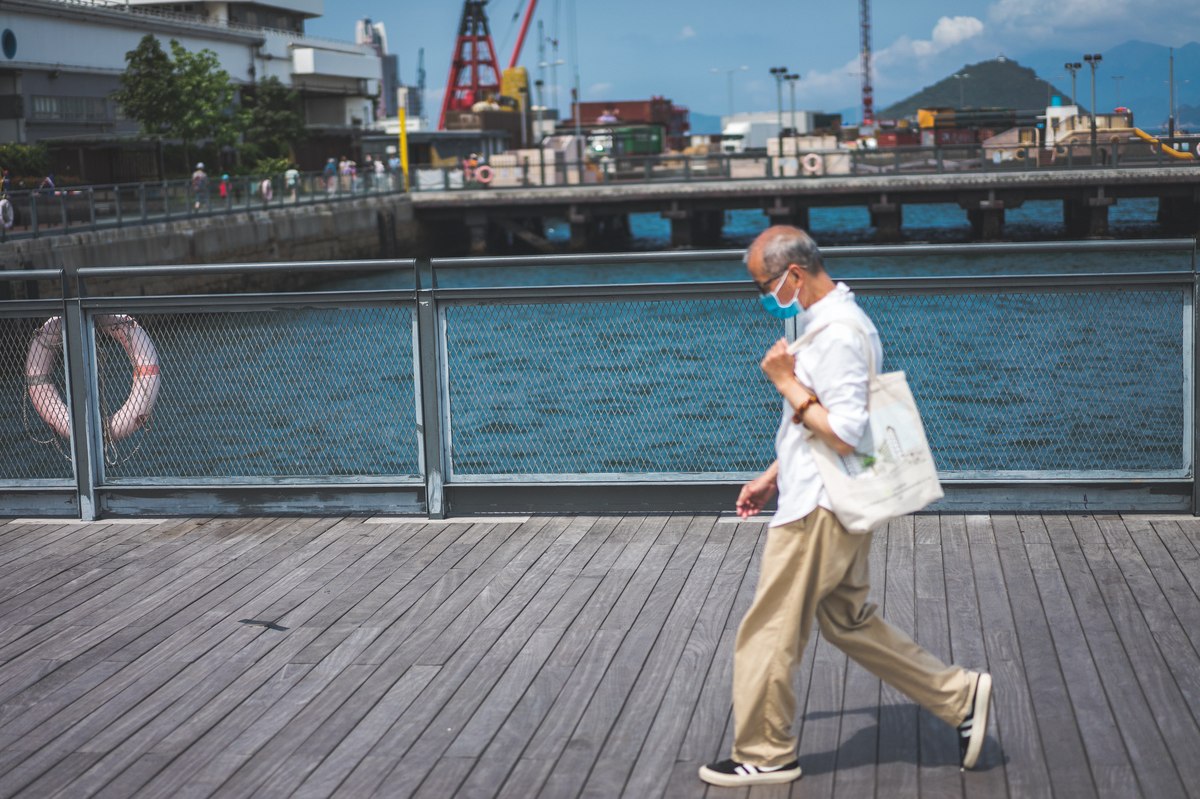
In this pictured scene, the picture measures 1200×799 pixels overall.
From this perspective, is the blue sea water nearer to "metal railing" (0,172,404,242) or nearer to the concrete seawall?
the concrete seawall

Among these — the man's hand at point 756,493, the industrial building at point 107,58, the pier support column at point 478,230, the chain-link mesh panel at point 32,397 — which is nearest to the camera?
the man's hand at point 756,493

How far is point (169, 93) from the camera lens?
57.1 meters

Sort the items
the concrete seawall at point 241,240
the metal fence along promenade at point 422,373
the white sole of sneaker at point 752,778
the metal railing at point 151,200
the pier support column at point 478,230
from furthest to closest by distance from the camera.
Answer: the pier support column at point 478,230 < the concrete seawall at point 241,240 < the metal railing at point 151,200 < the metal fence along promenade at point 422,373 < the white sole of sneaker at point 752,778

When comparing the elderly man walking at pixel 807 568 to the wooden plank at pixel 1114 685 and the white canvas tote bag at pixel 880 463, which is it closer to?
the white canvas tote bag at pixel 880 463

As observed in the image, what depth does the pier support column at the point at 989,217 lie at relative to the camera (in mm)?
51531

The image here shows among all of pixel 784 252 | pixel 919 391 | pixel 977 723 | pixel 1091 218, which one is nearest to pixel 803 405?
pixel 784 252

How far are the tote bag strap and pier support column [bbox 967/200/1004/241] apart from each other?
49.5 metres

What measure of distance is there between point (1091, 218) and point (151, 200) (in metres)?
34.0

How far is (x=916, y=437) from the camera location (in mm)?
4027

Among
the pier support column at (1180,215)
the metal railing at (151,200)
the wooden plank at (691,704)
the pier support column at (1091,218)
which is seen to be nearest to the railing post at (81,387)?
the wooden plank at (691,704)

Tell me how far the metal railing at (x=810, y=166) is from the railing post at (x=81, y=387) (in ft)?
148

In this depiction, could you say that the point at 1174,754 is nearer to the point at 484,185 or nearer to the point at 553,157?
the point at 484,185

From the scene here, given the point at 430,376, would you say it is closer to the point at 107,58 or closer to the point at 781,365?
the point at 781,365

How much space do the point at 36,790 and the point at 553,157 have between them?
64.0m
